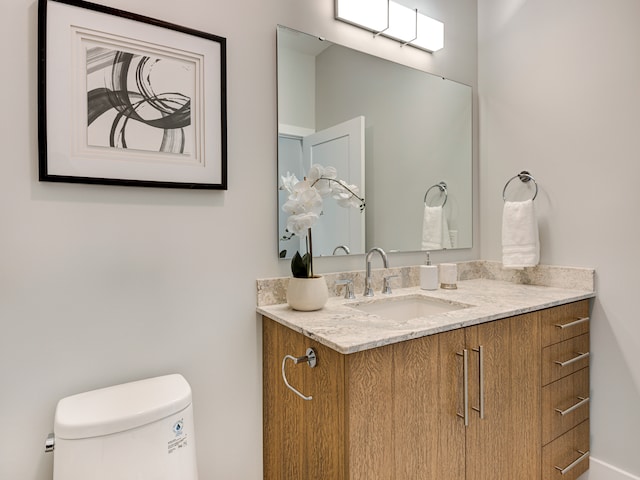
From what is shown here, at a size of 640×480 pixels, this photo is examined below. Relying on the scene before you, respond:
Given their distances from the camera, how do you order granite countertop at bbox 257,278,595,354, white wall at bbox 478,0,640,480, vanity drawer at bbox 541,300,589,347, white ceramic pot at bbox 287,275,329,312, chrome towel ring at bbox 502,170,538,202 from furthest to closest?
chrome towel ring at bbox 502,170,538,202 → white wall at bbox 478,0,640,480 → vanity drawer at bbox 541,300,589,347 → white ceramic pot at bbox 287,275,329,312 → granite countertop at bbox 257,278,595,354

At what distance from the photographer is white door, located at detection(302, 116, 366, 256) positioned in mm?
1544

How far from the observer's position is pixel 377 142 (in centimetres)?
176

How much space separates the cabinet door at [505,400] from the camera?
1239 mm

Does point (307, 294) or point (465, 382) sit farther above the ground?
point (307, 294)

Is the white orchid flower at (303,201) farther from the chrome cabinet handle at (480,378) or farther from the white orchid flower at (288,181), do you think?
the chrome cabinet handle at (480,378)

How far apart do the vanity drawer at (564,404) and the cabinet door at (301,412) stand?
946 millimetres

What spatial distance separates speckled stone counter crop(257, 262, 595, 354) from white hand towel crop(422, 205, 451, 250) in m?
0.20

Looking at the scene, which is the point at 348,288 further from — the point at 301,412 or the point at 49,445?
the point at 49,445

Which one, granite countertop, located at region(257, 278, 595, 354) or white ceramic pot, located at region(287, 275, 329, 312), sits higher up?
white ceramic pot, located at region(287, 275, 329, 312)

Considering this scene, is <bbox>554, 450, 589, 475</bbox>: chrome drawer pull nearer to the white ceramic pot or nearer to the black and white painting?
the white ceramic pot

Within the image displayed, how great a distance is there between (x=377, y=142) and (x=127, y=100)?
1.05 metres

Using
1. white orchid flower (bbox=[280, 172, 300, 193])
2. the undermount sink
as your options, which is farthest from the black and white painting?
the undermount sink

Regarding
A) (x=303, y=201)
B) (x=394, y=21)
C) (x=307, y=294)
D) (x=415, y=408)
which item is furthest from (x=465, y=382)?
(x=394, y=21)

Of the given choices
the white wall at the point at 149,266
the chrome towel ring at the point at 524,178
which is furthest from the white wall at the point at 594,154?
the white wall at the point at 149,266
